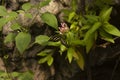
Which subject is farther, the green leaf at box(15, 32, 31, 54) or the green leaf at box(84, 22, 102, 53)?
the green leaf at box(84, 22, 102, 53)

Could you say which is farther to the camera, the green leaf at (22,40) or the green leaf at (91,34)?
the green leaf at (91,34)

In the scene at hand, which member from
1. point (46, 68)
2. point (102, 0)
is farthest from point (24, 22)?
point (102, 0)

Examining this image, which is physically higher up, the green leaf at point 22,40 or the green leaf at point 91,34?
the green leaf at point 22,40

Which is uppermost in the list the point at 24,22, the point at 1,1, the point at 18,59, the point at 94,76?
the point at 1,1

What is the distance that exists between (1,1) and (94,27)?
28.3 inches

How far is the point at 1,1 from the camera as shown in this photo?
1.69 metres

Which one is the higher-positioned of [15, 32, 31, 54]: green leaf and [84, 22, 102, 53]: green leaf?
[15, 32, 31, 54]: green leaf

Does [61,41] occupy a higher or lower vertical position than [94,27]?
lower

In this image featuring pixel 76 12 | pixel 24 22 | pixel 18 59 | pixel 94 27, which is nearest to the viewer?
pixel 94 27

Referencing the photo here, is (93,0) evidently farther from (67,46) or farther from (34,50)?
(34,50)

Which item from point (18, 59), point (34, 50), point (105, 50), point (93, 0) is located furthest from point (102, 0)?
point (18, 59)

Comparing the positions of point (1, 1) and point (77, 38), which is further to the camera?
point (1, 1)

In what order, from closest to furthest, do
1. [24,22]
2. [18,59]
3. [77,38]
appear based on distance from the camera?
[77,38] < [24,22] < [18,59]

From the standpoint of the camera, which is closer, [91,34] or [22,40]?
[22,40]
